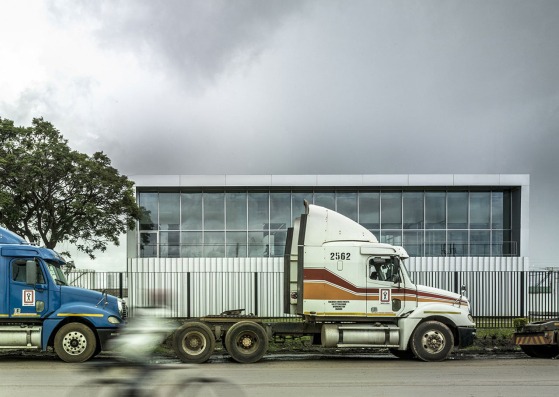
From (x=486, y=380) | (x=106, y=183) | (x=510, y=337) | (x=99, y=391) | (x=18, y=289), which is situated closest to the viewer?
(x=99, y=391)

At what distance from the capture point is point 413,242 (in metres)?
32.6

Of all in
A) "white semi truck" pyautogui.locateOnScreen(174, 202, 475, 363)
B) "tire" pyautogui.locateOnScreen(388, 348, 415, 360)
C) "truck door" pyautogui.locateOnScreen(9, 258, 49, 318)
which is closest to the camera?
"white semi truck" pyautogui.locateOnScreen(174, 202, 475, 363)

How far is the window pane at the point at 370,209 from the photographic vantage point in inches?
1287

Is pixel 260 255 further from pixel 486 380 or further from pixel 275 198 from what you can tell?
pixel 486 380

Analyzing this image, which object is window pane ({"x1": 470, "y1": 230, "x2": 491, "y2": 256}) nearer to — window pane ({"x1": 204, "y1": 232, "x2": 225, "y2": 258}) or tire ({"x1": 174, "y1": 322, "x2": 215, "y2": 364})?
window pane ({"x1": 204, "y1": 232, "x2": 225, "y2": 258})

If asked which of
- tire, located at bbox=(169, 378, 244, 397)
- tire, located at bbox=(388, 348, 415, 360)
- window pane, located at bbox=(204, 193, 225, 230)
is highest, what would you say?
window pane, located at bbox=(204, 193, 225, 230)

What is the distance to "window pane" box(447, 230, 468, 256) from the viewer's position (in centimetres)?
3234

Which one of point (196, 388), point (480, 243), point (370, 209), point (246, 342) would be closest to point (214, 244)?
point (370, 209)

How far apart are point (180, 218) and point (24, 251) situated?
17.2 meters

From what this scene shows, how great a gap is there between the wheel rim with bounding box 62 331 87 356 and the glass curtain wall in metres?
17.0

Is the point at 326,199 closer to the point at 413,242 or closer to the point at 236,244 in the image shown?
the point at 413,242

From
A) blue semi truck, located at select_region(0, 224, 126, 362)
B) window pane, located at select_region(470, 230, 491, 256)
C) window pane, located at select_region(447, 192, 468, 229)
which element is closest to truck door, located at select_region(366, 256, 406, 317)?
blue semi truck, located at select_region(0, 224, 126, 362)

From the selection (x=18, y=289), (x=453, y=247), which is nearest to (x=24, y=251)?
(x=18, y=289)

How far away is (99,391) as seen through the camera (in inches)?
268
